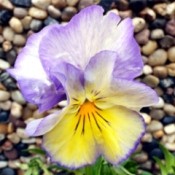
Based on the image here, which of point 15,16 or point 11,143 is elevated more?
point 15,16

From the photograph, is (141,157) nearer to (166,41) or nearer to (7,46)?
(166,41)

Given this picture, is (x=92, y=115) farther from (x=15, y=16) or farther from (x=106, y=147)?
(x=15, y=16)

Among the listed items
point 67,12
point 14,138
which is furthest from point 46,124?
point 14,138

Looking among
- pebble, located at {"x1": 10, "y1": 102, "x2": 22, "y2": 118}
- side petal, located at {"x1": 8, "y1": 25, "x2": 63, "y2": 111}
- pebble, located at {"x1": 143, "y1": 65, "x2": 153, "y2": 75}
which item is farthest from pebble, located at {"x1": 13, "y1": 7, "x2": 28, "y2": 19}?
side petal, located at {"x1": 8, "y1": 25, "x2": 63, "y2": 111}

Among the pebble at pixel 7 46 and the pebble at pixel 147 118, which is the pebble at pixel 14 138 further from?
the pebble at pixel 147 118

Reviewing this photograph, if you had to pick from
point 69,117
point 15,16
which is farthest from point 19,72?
point 15,16

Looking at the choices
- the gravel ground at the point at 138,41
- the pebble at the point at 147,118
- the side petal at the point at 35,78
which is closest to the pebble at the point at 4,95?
the gravel ground at the point at 138,41

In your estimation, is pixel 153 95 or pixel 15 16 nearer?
pixel 153 95

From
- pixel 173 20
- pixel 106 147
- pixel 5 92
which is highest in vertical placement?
pixel 106 147

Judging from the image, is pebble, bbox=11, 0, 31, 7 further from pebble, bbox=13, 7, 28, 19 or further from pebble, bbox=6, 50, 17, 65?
pebble, bbox=6, 50, 17, 65
